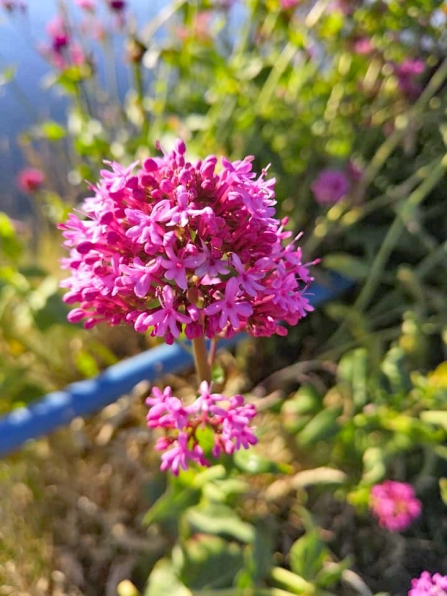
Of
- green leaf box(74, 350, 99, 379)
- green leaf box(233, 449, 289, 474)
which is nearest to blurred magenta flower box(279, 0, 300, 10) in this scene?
green leaf box(74, 350, 99, 379)

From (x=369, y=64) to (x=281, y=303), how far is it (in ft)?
3.55

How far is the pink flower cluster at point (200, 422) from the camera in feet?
1.88

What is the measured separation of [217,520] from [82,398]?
367 millimetres

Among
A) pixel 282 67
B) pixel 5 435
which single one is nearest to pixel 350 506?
pixel 5 435

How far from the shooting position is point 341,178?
4.22 ft

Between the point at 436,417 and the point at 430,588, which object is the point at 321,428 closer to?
the point at 436,417

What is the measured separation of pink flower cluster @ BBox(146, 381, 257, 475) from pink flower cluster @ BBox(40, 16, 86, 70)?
113 cm

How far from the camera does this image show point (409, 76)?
126 cm

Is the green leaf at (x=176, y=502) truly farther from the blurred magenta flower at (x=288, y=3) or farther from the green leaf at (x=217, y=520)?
the blurred magenta flower at (x=288, y=3)

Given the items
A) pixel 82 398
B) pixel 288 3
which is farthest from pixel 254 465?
pixel 288 3

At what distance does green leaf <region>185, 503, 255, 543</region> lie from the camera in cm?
94

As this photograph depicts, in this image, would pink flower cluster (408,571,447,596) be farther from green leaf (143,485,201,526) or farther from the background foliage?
green leaf (143,485,201,526)

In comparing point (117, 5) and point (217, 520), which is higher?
point (117, 5)

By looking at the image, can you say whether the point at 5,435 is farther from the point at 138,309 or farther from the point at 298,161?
the point at 298,161
